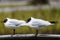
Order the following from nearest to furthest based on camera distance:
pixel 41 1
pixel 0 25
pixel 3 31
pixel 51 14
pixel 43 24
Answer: pixel 43 24
pixel 3 31
pixel 0 25
pixel 51 14
pixel 41 1

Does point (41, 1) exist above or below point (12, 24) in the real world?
below

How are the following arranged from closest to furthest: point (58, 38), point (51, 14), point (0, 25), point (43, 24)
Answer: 1. point (58, 38)
2. point (43, 24)
3. point (0, 25)
4. point (51, 14)

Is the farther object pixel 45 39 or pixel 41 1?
pixel 41 1

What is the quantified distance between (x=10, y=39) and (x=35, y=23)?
0.81 metres

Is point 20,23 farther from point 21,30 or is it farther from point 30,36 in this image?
point 21,30

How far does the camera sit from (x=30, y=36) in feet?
18.7

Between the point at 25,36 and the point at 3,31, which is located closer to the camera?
the point at 25,36

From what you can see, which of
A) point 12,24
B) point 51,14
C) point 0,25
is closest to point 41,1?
point 51,14

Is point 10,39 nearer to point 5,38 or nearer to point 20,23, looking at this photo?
point 5,38

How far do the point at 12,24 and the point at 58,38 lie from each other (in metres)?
1.32

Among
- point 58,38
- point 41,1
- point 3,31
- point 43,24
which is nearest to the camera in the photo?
point 58,38

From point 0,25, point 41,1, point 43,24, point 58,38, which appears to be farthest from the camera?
point 41,1

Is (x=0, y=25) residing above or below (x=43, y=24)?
below

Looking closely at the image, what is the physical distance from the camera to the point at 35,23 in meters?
6.14
